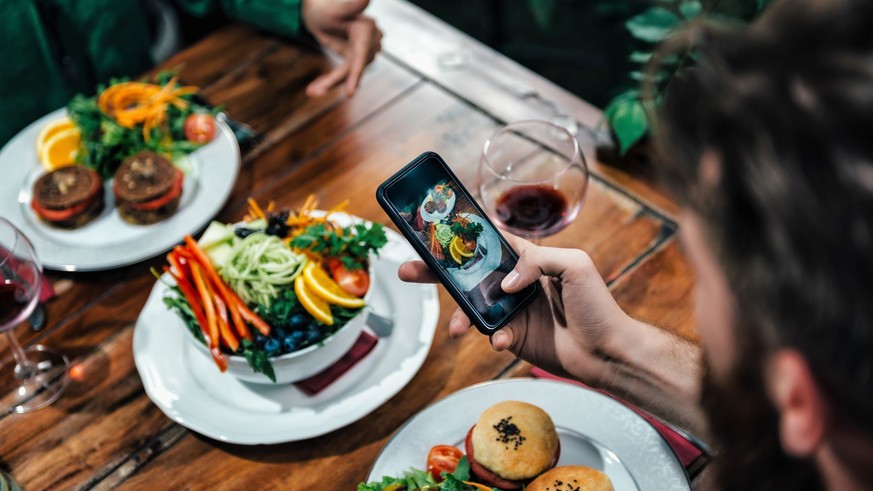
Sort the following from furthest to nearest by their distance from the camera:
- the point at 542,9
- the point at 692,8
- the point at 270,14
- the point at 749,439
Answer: the point at 542,9, the point at 692,8, the point at 270,14, the point at 749,439

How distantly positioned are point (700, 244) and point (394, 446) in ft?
2.35

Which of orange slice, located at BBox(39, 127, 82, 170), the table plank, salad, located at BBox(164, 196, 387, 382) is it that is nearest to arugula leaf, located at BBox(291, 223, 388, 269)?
salad, located at BBox(164, 196, 387, 382)

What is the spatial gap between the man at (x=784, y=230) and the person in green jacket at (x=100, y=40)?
132cm

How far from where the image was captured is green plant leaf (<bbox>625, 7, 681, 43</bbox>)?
80.3 inches

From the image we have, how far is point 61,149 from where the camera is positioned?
194 centimetres

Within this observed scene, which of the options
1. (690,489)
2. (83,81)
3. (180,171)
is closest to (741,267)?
(690,489)

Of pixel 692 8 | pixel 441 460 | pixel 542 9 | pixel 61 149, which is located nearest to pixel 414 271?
pixel 441 460

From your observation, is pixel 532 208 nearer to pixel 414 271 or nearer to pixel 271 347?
pixel 414 271

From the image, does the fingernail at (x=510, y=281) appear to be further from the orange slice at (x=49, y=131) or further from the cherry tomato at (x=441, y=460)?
the orange slice at (x=49, y=131)

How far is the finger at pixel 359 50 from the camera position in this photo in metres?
2.01

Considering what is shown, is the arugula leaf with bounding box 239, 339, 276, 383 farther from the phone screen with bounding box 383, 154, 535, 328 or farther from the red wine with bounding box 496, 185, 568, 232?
the red wine with bounding box 496, 185, 568, 232

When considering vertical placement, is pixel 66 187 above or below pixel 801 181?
below

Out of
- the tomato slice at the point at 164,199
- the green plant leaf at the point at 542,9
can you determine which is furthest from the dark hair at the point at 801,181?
the green plant leaf at the point at 542,9

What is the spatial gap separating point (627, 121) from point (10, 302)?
1.27 meters
